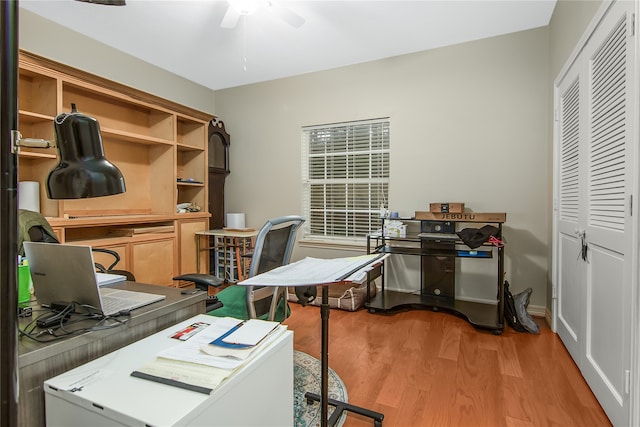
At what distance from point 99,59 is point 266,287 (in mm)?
3493

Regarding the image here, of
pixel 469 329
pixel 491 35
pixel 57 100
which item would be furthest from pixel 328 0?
pixel 469 329

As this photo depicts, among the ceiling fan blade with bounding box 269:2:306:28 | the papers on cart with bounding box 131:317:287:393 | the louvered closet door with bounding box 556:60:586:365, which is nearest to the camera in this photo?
the papers on cart with bounding box 131:317:287:393

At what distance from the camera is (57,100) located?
286 centimetres

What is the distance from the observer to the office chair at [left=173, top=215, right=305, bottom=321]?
1677mm

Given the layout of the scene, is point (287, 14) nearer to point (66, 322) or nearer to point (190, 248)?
point (66, 322)

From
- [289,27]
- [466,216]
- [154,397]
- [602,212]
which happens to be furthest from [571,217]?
[289,27]

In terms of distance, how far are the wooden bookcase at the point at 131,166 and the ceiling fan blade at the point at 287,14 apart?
183cm

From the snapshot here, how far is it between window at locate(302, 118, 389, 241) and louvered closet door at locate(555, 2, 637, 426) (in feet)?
6.36

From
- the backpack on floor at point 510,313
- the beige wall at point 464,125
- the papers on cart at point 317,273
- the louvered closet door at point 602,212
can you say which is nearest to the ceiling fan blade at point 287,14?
the beige wall at point 464,125

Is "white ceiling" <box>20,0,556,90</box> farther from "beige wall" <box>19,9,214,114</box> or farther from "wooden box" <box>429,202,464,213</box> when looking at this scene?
"wooden box" <box>429,202,464,213</box>

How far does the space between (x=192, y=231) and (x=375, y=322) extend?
262 centimetres

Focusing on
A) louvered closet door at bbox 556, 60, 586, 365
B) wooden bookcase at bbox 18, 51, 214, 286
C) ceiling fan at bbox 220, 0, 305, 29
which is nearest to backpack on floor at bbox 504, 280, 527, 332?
louvered closet door at bbox 556, 60, 586, 365

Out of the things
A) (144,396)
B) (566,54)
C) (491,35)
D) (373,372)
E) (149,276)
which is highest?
(491,35)

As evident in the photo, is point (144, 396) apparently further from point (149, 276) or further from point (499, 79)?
point (499, 79)
